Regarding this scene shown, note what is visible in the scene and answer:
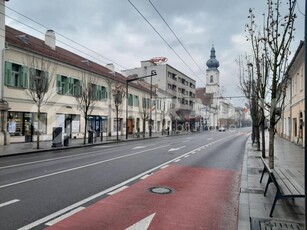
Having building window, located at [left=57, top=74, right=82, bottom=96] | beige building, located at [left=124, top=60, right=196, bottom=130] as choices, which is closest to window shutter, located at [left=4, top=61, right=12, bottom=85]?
building window, located at [left=57, top=74, right=82, bottom=96]

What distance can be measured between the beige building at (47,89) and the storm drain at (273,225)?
15208mm


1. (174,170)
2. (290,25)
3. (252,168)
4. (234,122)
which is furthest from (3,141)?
(234,122)

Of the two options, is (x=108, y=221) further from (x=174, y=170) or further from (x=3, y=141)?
(x=3, y=141)

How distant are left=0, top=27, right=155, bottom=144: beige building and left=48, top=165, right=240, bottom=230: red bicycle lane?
1207cm

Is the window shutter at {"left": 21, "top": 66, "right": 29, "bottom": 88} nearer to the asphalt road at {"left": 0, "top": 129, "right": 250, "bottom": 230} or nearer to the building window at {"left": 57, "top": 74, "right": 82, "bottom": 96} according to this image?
the building window at {"left": 57, "top": 74, "right": 82, "bottom": 96}

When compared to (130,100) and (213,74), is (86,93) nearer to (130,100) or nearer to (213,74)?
(130,100)

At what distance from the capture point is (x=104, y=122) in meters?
36.5

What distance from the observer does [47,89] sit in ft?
70.3

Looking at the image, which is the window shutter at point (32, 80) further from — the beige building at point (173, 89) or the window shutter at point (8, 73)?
the beige building at point (173, 89)

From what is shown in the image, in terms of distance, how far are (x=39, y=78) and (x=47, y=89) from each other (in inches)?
42.0

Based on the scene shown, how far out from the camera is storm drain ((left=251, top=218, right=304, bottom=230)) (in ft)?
16.2

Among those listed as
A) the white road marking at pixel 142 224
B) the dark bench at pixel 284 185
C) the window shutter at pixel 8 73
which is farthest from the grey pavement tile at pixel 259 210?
the window shutter at pixel 8 73

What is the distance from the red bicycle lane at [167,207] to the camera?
5.26m

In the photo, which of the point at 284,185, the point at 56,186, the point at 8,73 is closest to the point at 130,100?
the point at 8,73
